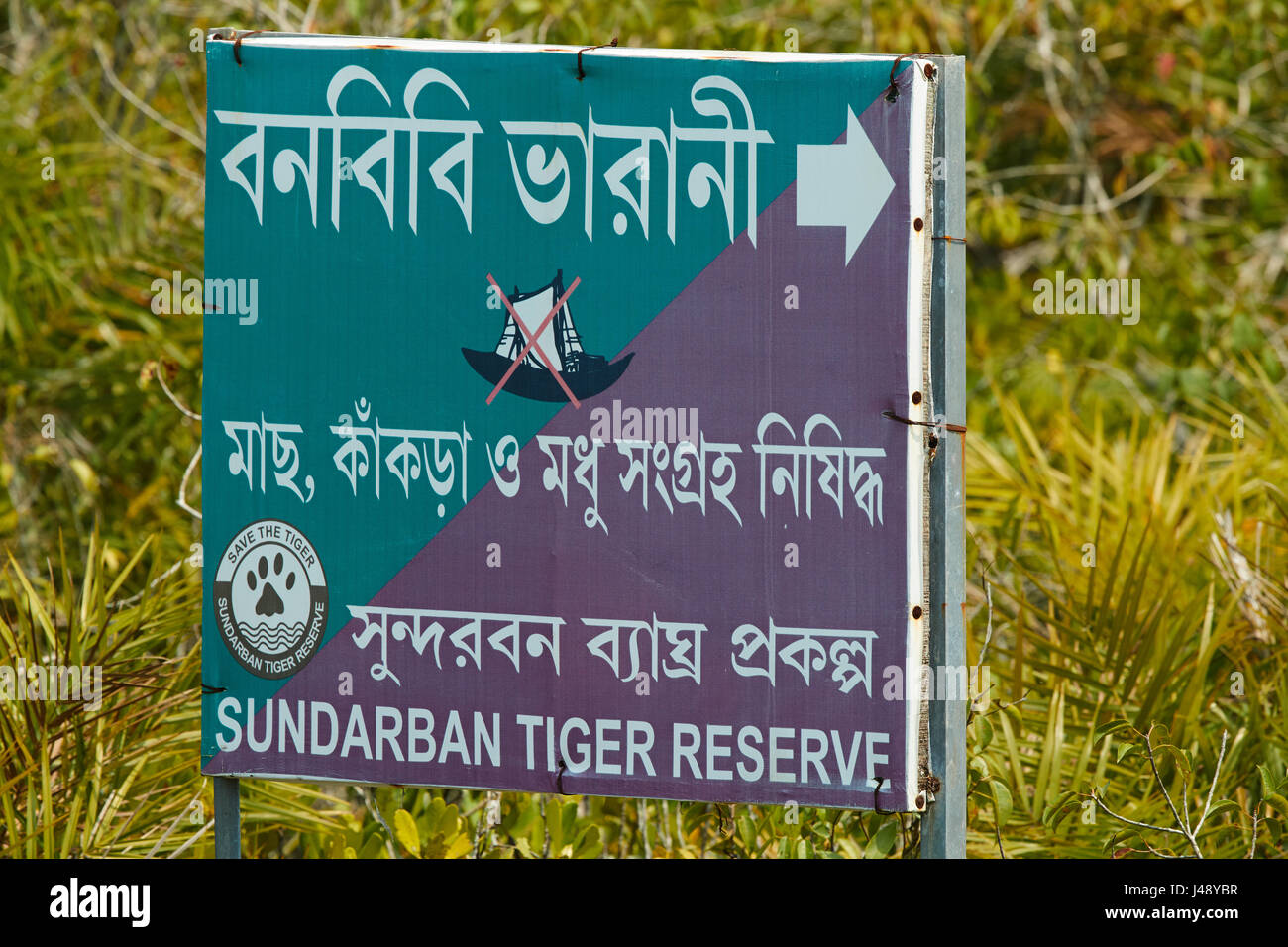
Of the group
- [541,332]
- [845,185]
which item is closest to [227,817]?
[541,332]

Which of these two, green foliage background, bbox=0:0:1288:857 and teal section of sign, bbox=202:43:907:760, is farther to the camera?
green foliage background, bbox=0:0:1288:857

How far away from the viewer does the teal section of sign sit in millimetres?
2482

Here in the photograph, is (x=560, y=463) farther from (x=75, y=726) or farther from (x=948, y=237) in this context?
(x=75, y=726)

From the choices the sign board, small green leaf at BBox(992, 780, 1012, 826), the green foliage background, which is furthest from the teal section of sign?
small green leaf at BBox(992, 780, 1012, 826)

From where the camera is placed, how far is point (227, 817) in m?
2.71

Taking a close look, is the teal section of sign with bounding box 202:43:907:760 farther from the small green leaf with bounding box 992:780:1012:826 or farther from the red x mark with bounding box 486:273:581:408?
the small green leaf with bounding box 992:780:1012:826

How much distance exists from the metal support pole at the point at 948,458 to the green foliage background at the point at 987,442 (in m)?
0.23

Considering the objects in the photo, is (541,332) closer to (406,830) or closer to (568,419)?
(568,419)

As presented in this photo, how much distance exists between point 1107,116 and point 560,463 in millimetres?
4808

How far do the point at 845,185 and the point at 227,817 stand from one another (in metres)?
1.84

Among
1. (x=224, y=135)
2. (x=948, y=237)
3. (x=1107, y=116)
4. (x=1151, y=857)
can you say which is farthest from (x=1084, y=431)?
(x=224, y=135)

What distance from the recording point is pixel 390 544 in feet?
8.51

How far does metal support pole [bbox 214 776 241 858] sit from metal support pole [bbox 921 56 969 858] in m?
1.46

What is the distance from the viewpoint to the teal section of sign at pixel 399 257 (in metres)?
2.48
